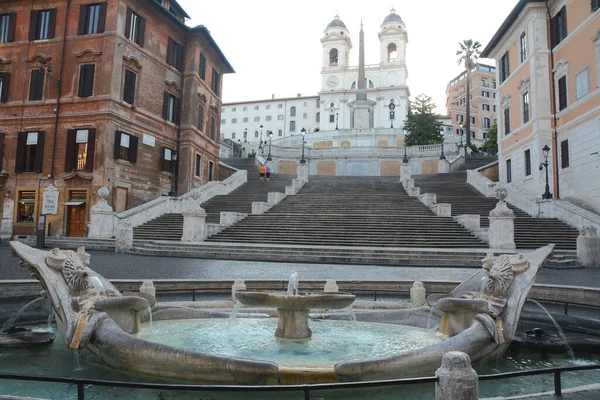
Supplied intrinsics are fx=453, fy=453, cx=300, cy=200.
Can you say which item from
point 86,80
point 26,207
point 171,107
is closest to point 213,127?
point 171,107

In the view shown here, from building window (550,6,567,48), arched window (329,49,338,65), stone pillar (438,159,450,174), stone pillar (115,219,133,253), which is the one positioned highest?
arched window (329,49,338,65)

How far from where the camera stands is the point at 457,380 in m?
3.24

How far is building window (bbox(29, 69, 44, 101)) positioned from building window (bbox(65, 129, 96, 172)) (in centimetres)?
380

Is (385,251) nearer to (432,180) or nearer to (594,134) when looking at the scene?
(594,134)

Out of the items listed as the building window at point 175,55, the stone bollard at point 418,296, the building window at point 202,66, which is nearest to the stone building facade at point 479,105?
the building window at point 202,66

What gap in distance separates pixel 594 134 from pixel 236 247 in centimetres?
1926

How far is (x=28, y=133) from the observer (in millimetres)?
28969

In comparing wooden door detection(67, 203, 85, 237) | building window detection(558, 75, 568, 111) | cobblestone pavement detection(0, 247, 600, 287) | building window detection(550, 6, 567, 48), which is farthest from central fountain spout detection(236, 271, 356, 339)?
building window detection(550, 6, 567, 48)

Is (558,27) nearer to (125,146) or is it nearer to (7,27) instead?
(125,146)

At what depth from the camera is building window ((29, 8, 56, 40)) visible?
98.3 feet

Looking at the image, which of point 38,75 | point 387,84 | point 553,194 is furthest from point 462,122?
point 38,75

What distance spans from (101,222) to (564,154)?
2656 cm

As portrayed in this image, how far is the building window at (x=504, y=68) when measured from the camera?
34281 mm

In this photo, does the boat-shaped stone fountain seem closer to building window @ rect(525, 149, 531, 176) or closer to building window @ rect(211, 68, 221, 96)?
building window @ rect(525, 149, 531, 176)
